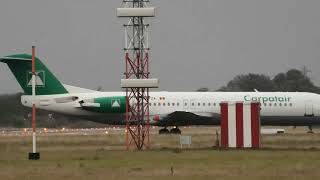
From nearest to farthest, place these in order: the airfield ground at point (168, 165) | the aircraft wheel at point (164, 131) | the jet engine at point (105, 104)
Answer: the airfield ground at point (168, 165)
the jet engine at point (105, 104)
the aircraft wheel at point (164, 131)

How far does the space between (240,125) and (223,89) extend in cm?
12043

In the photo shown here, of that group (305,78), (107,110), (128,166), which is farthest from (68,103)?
(305,78)

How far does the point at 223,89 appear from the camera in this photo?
167m

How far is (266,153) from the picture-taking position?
3875 centimetres

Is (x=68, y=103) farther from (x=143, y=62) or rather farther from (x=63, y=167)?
(x=63, y=167)

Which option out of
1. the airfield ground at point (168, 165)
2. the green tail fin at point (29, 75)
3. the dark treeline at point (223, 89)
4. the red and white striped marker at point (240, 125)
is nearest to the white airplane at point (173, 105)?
the green tail fin at point (29, 75)

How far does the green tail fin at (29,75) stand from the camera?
64062 millimetres

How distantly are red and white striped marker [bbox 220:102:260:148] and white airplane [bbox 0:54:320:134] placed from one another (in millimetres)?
24574

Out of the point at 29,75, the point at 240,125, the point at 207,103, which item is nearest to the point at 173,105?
the point at 207,103

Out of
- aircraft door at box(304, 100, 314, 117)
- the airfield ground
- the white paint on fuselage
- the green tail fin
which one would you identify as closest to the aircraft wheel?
the white paint on fuselage

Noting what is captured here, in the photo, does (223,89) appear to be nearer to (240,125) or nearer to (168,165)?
(240,125)

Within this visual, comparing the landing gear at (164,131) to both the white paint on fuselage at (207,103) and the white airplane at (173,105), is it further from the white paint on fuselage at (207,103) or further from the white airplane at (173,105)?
the white paint on fuselage at (207,103)

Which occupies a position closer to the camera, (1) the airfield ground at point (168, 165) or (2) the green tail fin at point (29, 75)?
(1) the airfield ground at point (168, 165)

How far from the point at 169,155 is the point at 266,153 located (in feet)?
16.4
